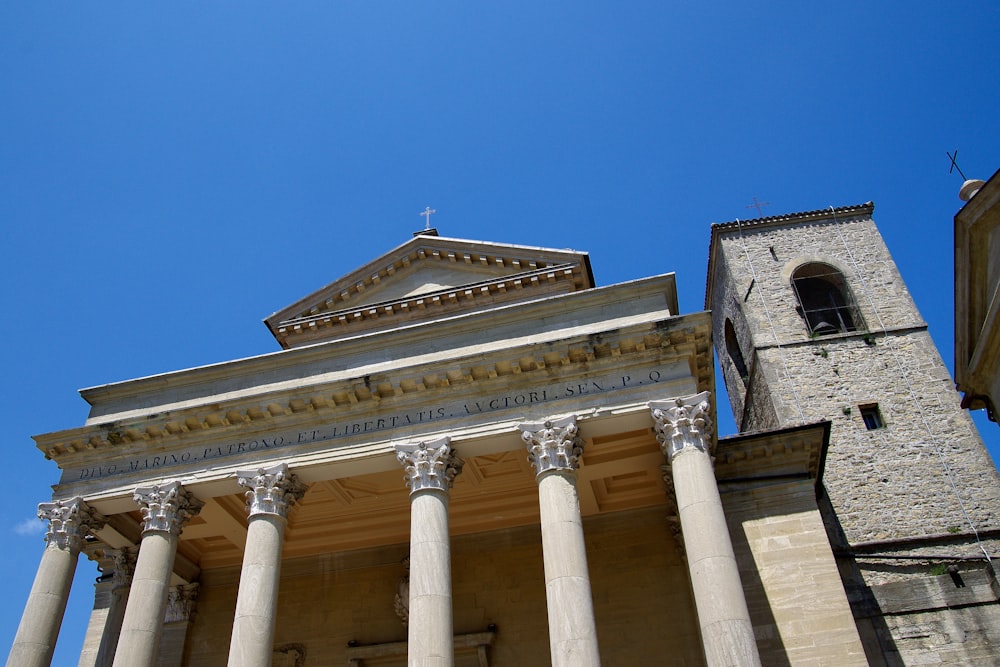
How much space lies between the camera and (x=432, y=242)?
20.9 m

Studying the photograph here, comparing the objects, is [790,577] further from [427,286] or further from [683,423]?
[427,286]

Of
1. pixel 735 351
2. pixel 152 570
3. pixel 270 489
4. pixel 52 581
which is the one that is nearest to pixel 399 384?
pixel 270 489

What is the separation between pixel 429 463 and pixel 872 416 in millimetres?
16688

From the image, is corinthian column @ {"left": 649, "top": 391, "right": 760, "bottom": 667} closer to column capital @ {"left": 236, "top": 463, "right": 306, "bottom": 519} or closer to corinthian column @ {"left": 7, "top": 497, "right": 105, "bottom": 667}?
column capital @ {"left": 236, "top": 463, "right": 306, "bottom": 519}

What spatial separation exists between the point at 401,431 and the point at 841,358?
1727cm

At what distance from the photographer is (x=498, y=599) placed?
17.2 meters

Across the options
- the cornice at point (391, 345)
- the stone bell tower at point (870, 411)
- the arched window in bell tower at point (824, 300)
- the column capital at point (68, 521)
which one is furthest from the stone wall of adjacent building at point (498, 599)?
the arched window in bell tower at point (824, 300)

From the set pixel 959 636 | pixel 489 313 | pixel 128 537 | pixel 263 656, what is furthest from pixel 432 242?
pixel 959 636

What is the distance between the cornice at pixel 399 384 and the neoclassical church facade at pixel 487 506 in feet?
0.14

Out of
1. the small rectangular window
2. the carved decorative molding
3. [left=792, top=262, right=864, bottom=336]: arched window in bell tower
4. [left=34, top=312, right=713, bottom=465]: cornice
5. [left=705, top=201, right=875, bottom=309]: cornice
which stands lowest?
the carved decorative molding

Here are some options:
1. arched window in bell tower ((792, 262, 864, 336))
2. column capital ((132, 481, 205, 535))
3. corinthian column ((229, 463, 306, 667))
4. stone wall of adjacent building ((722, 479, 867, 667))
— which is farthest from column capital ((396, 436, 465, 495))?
arched window in bell tower ((792, 262, 864, 336))

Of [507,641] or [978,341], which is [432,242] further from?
[978,341]

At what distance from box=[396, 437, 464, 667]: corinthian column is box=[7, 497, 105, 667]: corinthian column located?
642cm

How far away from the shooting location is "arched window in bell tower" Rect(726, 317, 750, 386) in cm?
3045
